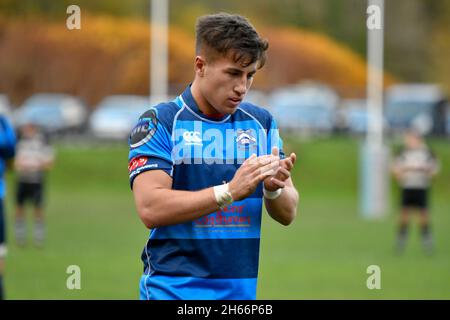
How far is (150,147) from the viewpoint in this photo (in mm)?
4227

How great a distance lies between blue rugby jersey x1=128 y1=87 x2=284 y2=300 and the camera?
4.25 m

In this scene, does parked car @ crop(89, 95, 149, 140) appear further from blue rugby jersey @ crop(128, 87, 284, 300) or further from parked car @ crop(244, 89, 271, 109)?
blue rugby jersey @ crop(128, 87, 284, 300)

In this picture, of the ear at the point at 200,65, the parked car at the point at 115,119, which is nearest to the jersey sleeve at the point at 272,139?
the ear at the point at 200,65

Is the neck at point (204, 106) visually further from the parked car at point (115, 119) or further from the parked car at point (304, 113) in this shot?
the parked car at point (115, 119)

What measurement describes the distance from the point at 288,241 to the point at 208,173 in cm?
1502

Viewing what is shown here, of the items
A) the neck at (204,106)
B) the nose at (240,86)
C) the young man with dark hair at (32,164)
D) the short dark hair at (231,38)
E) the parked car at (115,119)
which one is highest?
the parked car at (115,119)

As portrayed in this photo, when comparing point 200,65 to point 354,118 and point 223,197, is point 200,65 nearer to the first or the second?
point 223,197

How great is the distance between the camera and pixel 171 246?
168 inches

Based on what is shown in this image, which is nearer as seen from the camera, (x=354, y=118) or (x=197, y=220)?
(x=197, y=220)

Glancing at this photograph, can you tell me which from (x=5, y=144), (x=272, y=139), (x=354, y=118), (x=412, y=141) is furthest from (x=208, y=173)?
(x=354, y=118)

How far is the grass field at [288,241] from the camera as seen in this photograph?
12.4 metres

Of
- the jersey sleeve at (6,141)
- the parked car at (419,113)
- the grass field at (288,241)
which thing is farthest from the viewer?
the parked car at (419,113)
